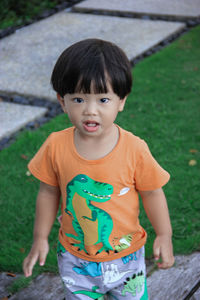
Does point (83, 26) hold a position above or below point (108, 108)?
below

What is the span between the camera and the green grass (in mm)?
2867

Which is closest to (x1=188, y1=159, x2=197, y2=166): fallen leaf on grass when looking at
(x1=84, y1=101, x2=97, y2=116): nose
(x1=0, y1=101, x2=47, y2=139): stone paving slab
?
(x1=0, y1=101, x2=47, y2=139): stone paving slab

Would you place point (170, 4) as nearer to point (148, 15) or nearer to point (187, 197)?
point (148, 15)

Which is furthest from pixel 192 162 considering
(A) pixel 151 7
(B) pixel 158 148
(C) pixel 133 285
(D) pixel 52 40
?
(A) pixel 151 7

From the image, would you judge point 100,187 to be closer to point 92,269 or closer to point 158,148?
point 92,269

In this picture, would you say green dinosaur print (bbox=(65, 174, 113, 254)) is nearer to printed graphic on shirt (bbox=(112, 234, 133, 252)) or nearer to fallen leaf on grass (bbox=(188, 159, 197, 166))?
printed graphic on shirt (bbox=(112, 234, 133, 252))

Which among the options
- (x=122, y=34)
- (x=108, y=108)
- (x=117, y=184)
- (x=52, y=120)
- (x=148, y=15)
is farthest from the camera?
(x=148, y=15)

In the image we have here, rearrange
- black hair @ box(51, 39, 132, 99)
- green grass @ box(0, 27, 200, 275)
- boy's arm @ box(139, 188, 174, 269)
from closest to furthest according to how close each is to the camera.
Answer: black hair @ box(51, 39, 132, 99) < boy's arm @ box(139, 188, 174, 269) < green grass @ box(0, 27, 200, 275)

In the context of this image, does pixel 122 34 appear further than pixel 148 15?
No

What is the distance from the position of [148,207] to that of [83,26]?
524cm

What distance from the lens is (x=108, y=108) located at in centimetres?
170

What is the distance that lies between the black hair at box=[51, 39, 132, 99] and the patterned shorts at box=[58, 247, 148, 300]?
703mm

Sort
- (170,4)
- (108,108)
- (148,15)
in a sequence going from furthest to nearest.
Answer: (170,4), (148,15), (108,108)

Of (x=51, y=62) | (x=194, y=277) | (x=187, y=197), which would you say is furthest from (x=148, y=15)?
(x=194, y=277)
